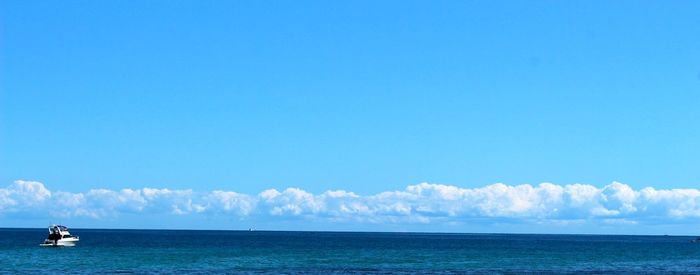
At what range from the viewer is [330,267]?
92.6 m

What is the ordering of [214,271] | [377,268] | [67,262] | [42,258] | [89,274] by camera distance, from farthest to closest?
[42,258]
[67,262]
[377,268]
[214,271]
[89,274]

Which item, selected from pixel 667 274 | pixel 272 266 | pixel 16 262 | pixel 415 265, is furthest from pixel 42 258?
pixel 667 274

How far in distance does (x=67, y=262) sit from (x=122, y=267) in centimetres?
1108

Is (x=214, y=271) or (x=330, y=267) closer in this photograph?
(x=214, y=271)

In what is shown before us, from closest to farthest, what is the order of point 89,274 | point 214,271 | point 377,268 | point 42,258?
point 89,274 → point 214,271 → point 377,268 → point 42,258

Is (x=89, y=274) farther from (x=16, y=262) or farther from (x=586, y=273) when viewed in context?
(x=586, y=273)

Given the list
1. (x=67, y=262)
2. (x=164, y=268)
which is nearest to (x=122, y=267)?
(x=164, y=268)

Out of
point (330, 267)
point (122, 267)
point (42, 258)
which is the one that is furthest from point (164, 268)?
point (42, 258)

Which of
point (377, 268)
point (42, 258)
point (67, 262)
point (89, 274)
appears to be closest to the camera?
point (89, 274)

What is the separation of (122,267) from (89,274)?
11676 mm

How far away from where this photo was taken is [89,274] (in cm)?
7825

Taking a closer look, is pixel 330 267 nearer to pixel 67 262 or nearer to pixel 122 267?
pixel 122 267

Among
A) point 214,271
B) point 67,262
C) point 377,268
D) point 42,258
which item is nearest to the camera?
point 214,271

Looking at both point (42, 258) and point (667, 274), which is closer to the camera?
point (667, 274)
